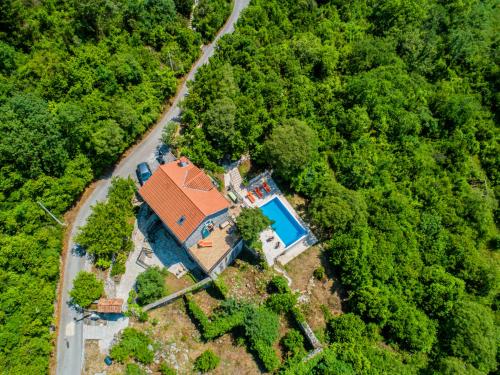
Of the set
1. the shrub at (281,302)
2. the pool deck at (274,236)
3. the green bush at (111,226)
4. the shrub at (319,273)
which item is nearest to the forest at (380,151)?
the pool deck at (274,236)

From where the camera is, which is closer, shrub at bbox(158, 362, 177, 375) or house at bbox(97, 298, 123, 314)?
→ shrub at bbox(158, 362, 177, 375)

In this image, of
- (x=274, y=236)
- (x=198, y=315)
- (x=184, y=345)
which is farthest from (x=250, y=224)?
(x=184, y=345)

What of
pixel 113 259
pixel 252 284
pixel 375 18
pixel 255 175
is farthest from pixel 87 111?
pixel 375 18

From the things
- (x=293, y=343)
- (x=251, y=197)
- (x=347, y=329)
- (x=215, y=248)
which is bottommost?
(x=347, y=329)

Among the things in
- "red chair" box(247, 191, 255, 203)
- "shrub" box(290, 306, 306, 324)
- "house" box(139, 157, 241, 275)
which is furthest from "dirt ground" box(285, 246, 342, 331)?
"red chair" box(247, 191, 255, 203)

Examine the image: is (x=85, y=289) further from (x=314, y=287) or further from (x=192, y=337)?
(x=314, y=287)

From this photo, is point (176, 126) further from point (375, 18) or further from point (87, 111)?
point (375, 18)

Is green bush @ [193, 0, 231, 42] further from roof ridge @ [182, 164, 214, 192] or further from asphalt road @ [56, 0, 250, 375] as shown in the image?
roof ridge @ [182, 164, 214, 192]
